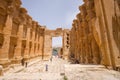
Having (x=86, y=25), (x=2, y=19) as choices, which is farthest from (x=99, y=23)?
(x=2, y=19)

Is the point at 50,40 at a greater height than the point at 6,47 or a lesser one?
greater

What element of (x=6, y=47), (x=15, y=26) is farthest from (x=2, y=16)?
(x=15, y=26)

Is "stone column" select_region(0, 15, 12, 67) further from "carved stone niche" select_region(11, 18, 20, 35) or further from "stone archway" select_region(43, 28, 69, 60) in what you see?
"stone archway" select_region(43, 28, 69, 60)

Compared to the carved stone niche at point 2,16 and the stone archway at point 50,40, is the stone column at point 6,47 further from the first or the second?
the stone archway at point 50,40

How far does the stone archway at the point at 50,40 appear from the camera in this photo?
3047 cm

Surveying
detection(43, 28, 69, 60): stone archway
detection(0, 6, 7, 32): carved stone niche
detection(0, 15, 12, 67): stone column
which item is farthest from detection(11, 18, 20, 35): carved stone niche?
detection(43, 28, 69, 60): stone archway

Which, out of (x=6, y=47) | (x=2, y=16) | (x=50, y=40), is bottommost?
(x=6, y=47)

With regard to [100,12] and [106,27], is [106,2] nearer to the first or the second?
[100,12]

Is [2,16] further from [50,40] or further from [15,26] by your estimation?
[50,40]

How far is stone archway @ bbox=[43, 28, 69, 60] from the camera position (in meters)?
30.5

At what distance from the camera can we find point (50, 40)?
102 ft

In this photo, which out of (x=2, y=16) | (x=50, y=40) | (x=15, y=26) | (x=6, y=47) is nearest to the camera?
(x=2, y=16)

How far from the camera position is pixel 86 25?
14.7 meters

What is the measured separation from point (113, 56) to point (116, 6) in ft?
12.3
